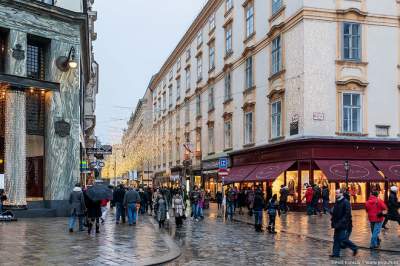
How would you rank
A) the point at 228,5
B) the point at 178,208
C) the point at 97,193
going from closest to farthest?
the point at 97,193, the point at 178,208, the point at 228,5

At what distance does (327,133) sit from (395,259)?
18005 millimetres

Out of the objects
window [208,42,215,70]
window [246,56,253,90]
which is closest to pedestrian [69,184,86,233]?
window [246,56,253,90]

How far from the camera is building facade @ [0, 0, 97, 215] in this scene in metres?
24.6

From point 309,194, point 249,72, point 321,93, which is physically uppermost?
point 249,72

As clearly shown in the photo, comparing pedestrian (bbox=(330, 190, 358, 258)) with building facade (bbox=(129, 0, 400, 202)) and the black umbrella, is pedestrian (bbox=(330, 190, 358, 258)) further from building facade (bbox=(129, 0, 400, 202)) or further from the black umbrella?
building facade (bbox=(129, 0, 400, 202))

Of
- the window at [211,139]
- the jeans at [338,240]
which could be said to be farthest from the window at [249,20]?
the jeans at [338,240]

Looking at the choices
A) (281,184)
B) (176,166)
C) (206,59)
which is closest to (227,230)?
(281,184)

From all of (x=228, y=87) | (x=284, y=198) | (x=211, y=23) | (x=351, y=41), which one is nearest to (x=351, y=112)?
(x=351, y=41)

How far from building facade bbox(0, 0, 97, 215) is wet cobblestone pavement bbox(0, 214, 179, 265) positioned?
4617 millimetres

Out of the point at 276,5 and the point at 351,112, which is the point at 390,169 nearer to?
the point at 351,112

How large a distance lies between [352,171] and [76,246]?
19.8 metres

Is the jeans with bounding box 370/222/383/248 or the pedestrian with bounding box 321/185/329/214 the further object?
the pedestrian with bounding box 321/185/329/214

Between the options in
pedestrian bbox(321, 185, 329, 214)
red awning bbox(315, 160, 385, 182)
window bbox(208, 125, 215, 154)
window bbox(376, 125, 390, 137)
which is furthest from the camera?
window bbox(208, 125, 215, 154)

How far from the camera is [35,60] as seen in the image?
87.1ft
